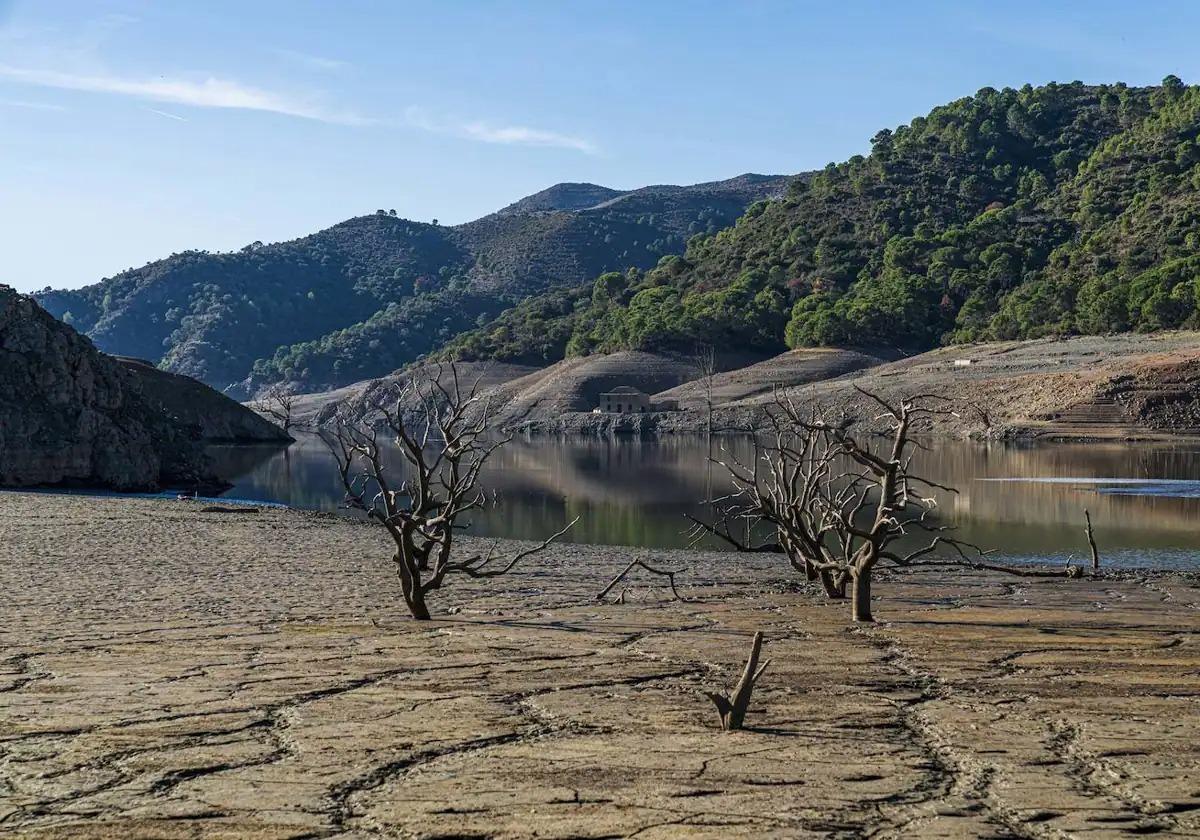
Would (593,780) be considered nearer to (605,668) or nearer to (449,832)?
(449,832)

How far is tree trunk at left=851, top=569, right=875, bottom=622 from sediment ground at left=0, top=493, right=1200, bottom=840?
0.21 meters

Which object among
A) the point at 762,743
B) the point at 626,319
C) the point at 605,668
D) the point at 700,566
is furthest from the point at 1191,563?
the point at 626,319

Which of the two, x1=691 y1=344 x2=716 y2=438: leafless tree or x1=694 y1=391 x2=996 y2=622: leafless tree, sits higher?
x1=691 y1=344 x2=716 y2=438: leafless tree

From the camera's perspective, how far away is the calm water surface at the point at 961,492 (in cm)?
2792

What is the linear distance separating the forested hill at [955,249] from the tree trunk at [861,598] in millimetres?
79720

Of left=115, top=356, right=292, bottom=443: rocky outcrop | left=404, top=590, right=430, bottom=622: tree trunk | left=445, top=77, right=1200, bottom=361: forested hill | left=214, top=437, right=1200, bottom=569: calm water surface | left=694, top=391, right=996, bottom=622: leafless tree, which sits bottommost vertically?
left=214, top=437, right=1200, bottom=569: calm water surface

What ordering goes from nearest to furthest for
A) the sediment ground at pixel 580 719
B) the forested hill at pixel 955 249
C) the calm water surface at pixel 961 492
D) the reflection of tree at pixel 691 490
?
the sediment ground at pixel 580 719, the calm water surface at pixel 961 492, the reflection of tree at pixel 691 490, the forested hill at pixel 955 249

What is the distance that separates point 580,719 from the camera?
7.95 metres

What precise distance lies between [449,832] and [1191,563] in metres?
20.4

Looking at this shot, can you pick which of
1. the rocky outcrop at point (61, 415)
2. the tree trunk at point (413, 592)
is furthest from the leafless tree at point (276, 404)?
the tree trunk at point (413, 592)

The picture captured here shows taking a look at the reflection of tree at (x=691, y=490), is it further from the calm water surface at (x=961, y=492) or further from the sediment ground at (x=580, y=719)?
the sediment ground at (x=580, y=719)

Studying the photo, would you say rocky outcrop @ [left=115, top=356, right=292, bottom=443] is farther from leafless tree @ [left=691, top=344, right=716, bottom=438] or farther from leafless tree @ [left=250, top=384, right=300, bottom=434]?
leafless tree @ [left=691, top=344, right=716, bottom=438]

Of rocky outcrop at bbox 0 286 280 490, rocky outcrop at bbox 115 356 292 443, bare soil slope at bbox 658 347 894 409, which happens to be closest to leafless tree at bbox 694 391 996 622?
rocky outcrop at bbox 0 286 280 490

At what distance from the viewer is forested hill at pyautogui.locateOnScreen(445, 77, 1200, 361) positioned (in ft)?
327
